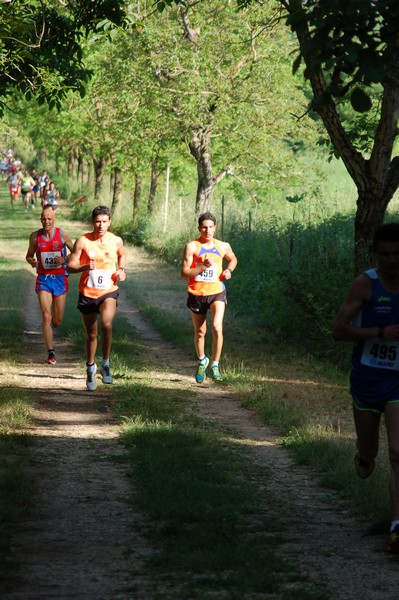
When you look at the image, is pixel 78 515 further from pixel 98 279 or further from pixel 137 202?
pixel 137 202

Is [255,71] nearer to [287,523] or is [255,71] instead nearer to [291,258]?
[291,258]

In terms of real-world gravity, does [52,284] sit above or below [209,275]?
below

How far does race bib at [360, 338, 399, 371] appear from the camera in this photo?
19.2 ft

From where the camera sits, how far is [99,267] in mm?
11367

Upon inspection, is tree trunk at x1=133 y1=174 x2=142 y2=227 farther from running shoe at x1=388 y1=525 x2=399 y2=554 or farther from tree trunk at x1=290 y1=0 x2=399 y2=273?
running shoe at x1=388 y1=525 x2=399 y2=554

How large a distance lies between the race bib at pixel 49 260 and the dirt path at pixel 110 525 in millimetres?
2947

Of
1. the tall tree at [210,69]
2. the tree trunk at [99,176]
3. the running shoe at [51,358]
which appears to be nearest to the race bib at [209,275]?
the running shoe at [51,358]

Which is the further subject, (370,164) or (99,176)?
(99,176)

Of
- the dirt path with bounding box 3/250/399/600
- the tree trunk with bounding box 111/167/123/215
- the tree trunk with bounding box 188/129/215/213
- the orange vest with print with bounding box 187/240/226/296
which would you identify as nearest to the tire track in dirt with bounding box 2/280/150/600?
the dirt path with bounding box 3/250/399/600

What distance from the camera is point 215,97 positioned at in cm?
2569

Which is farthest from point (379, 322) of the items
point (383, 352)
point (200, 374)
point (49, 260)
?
point (49, 260)

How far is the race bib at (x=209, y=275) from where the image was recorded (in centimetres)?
1189

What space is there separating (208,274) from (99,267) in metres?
1.28

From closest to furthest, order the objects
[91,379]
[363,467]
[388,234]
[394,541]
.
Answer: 1. [394,541]
2. [388,234]
3. [363,467]
4. [91,379]
